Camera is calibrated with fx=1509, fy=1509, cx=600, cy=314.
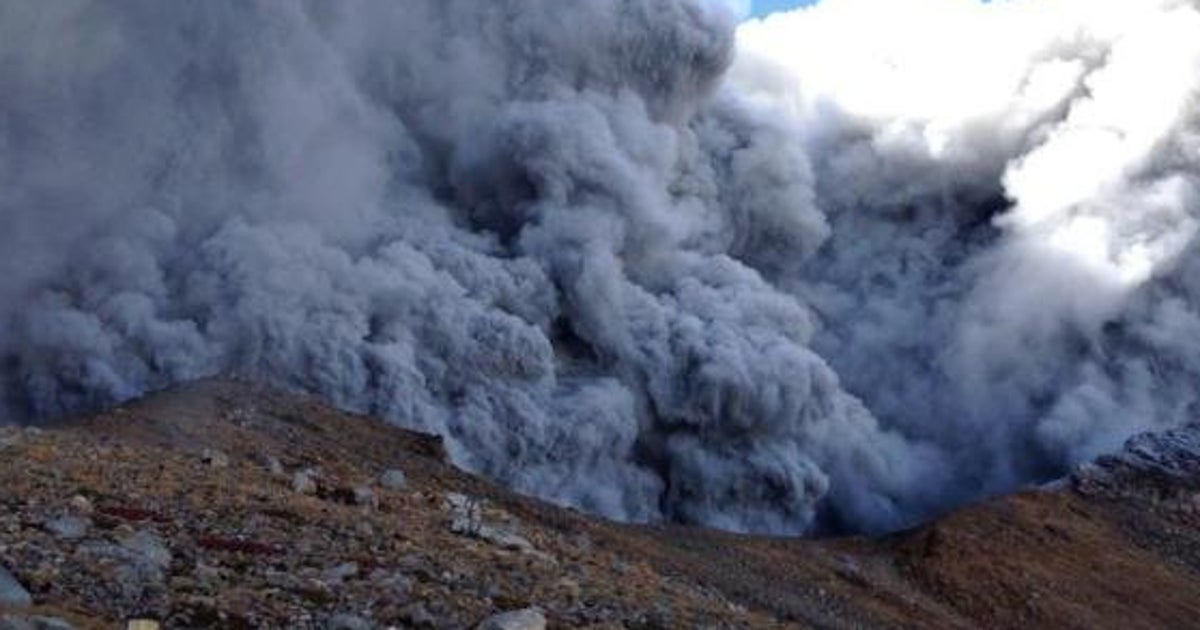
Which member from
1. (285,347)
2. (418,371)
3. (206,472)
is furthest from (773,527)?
(206,472)

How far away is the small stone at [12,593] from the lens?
13.2 meters

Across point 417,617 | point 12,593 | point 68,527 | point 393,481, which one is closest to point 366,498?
point 393,481

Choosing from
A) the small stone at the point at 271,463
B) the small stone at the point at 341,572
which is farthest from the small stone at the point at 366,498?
the small stone at the point at 341,572

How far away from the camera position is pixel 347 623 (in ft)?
47.8

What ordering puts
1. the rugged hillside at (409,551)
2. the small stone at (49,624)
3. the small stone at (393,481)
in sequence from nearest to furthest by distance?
the small stone at (49,624) < the rugged hillside at (409,551) < the small stone at (393,481)

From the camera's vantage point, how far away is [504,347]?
2362 inches

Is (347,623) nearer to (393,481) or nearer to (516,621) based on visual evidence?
(516,621)

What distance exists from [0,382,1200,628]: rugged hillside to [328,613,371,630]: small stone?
24mm

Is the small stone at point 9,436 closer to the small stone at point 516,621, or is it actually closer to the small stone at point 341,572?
the small stone at point 341,572

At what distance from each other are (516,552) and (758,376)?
151 feet

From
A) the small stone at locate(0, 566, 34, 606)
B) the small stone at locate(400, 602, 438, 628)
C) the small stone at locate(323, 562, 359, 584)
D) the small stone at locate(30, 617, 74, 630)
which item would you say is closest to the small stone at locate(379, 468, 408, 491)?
the small stone at locate(323, 562, 359, 584)

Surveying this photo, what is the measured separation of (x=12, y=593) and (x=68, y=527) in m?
3.03

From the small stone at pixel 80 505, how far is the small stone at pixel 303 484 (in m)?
5.65

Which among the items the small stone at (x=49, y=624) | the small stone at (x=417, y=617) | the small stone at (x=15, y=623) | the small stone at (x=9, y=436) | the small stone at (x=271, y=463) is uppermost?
the small stone at (x=271, y=463)
